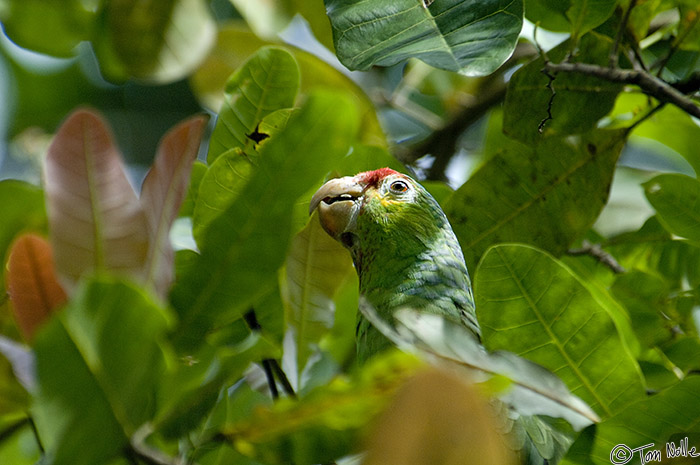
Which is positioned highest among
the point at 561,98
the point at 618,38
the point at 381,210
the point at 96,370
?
the point at 96,370

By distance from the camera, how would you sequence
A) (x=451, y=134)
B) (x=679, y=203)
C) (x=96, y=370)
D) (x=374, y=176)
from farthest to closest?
(x=451, y=134)
(x=374, y=176)
(x=679, y=203)
(x=96, y=370)

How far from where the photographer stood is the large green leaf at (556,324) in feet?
3.72

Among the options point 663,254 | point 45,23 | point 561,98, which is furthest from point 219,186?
point 45,23

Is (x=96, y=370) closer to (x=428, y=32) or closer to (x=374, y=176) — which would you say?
(x=428, y=32)

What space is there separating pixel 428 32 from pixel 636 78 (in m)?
0.44

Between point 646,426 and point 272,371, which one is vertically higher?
point 272,371

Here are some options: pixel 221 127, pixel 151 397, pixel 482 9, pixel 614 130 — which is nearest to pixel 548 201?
pixel 614 130

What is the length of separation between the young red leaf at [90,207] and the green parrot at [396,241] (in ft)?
2.30

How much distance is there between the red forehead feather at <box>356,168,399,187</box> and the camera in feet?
5.43

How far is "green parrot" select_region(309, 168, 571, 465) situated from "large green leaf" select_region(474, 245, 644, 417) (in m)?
0.25

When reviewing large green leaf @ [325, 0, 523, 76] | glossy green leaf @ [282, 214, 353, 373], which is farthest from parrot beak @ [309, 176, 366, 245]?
large green leaf @ [325, 0, 523, 76]

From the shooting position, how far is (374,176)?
1661 millimetres

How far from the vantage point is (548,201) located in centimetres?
159

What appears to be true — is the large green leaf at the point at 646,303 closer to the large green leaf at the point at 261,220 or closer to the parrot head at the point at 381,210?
the parrot head at the point at 381,210
